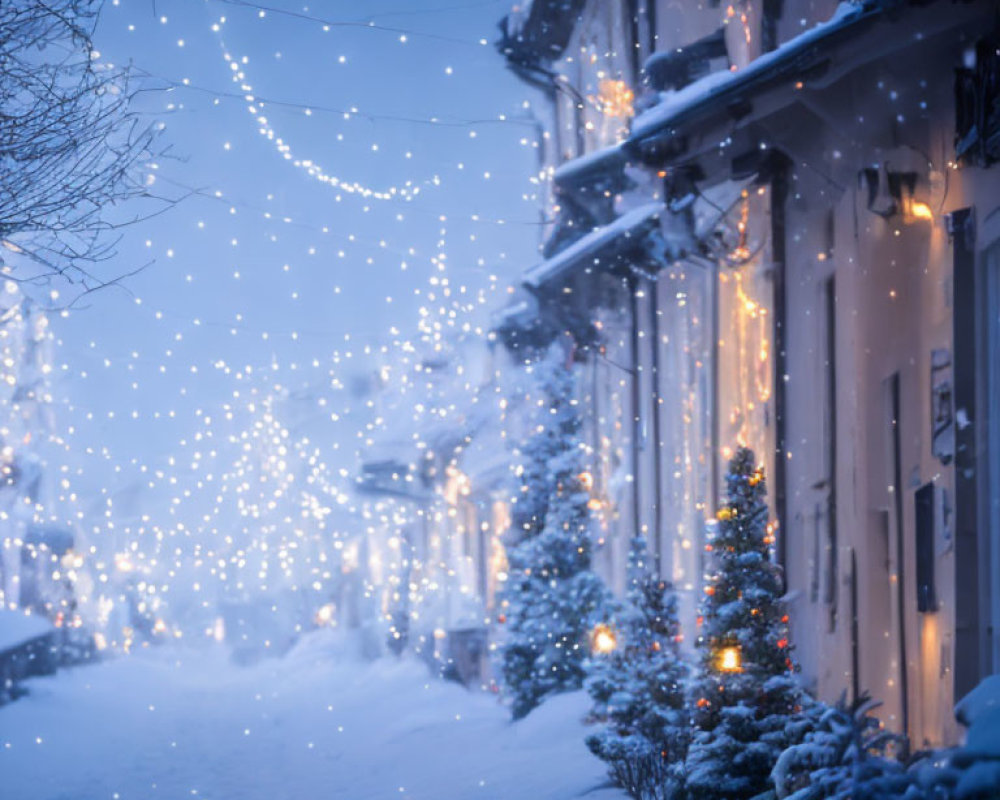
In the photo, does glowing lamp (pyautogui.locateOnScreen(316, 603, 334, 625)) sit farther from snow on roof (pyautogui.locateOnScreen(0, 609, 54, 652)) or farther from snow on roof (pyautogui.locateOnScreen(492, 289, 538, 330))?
snow on roof (pyautogui.locateOnScreen(492, 289, 538, 330))

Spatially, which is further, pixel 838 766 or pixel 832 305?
pixel 832 305

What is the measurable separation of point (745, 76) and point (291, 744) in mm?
13833

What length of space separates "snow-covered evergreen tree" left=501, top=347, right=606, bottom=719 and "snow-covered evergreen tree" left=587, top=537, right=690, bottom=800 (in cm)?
446

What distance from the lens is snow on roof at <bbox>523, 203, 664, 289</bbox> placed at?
19.2m

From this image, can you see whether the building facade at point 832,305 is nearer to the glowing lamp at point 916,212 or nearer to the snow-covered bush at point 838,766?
the glowing lamp at point 916,212

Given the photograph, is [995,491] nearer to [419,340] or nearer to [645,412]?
[645,412]

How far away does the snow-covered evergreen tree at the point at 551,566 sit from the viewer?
2156 centimetres

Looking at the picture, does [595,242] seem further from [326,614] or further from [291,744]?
[326,614]

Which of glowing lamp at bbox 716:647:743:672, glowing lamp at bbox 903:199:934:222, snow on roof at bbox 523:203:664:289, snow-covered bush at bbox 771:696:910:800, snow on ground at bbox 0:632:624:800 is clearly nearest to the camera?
snow-covered bush at bbox 771:696:910:800

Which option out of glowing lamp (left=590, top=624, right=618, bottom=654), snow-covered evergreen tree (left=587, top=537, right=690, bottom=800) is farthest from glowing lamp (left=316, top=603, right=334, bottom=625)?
snow-covered evergreen tree (left=587, top=537, right=690, bottom=800)

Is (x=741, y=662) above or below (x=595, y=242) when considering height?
below

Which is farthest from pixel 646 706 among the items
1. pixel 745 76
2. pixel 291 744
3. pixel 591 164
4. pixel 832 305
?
pixel 591 164

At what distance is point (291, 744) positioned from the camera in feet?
69.0

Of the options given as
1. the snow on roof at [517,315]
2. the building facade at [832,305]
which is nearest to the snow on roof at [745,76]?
the building facade at [832,305]
